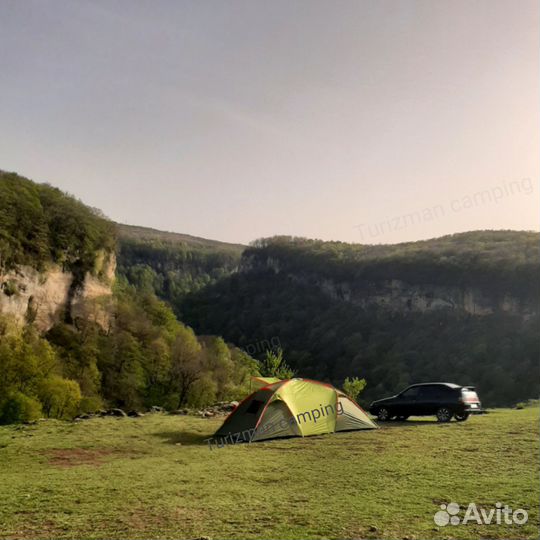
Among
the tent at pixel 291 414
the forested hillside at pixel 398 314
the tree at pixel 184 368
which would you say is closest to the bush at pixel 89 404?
the tree at pixel 184 368

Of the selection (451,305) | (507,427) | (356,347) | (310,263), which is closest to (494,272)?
(451,305)

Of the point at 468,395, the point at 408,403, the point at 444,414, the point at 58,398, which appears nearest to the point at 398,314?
the point at 58,398

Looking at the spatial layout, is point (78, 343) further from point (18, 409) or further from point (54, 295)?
point (18, 409)

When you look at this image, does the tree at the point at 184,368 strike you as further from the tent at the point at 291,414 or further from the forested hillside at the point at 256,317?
the tent at the point at 291,414

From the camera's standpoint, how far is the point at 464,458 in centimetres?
1066

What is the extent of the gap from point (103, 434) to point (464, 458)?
1065 cm

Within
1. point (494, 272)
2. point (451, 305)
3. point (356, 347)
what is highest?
point (494, 272)

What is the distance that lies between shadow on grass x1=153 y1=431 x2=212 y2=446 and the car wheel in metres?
8.46

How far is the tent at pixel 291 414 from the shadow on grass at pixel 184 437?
0.57 meters

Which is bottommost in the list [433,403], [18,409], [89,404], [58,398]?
[89,404]

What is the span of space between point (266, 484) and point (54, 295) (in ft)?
148

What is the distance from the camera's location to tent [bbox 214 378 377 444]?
1465 centimetres

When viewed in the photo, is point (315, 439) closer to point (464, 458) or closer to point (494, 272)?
point (464, 458)

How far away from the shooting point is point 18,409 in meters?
30.4
